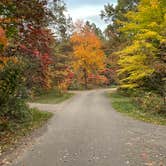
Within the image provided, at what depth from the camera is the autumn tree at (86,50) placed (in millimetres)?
51969

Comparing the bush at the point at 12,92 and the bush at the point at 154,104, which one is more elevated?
the bush at the point at 12,92

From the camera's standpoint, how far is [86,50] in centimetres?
5216

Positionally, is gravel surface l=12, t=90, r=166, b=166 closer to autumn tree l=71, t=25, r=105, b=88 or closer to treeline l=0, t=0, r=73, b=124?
treeline l=0, t=0, r=73, b=124

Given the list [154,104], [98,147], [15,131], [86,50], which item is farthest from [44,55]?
[86,50]

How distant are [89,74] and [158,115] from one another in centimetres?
3657

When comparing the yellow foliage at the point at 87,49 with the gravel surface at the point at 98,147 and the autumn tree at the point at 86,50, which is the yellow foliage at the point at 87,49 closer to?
the autumn tree at the point at 86,50

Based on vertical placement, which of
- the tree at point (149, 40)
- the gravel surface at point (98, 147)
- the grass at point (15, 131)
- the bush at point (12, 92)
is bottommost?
the gravel surface at point (98, 147)

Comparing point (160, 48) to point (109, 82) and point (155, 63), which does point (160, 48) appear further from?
point (109, 82)

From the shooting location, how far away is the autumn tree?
52.0 meters

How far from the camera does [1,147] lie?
10.4 m

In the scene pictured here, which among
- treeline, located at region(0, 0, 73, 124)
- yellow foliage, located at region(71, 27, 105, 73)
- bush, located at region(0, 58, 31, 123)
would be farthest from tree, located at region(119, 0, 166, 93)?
yellow foliage, located at region(71, 27, 105, 73)

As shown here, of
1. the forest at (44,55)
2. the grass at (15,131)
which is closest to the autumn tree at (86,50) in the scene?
the forest at (44,55)

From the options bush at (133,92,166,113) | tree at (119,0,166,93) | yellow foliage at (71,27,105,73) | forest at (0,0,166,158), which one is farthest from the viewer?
yellow foliage at (71,27,105,73)

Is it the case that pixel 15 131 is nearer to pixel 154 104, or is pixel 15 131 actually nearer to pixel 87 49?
pixel 154 104
